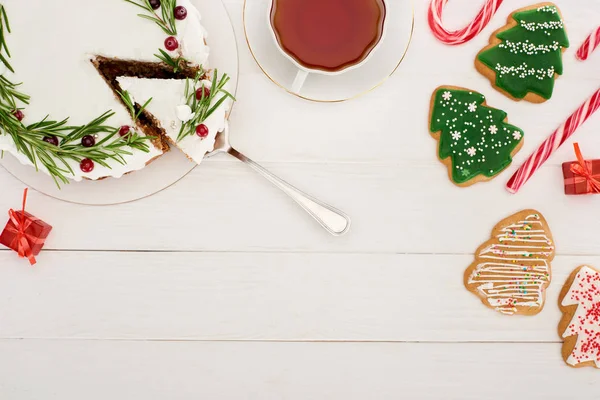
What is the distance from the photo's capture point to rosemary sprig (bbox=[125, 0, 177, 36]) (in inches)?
53.0

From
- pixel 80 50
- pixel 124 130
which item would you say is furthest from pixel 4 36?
pixel 124 130

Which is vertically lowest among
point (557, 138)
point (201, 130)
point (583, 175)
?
point (583, 175)

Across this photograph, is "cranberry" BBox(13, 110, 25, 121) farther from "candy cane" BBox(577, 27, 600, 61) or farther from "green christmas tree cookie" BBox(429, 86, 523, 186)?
"candy cane" BBox(577, 27, 600, 61)

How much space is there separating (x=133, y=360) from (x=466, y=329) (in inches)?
42.9

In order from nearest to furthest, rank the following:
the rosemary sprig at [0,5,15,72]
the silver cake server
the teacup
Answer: the rosemary sprig at [0,5,15,72] → the teacup → the silver cake server

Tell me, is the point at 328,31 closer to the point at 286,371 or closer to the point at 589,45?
the point at 589,45

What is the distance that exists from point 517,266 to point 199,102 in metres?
1.13

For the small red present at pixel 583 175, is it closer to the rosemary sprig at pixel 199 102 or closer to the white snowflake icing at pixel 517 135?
the white snowflake icing at pixel 517 135

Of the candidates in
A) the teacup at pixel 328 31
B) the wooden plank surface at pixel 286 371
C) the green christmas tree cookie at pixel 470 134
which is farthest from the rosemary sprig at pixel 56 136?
the green christmas tree cookie at pixel 470 134

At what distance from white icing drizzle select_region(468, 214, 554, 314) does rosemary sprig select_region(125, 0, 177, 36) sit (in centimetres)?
117

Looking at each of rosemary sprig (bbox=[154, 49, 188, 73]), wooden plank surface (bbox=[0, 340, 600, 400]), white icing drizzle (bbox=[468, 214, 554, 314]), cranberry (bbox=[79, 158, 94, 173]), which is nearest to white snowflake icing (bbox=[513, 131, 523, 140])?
white icing drizzle (bbox=[468, 214, 554, 314])

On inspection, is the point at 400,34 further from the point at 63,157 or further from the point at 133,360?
the point at 133,360

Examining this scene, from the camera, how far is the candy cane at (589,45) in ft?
5.02

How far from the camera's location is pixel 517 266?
63.6 inches
